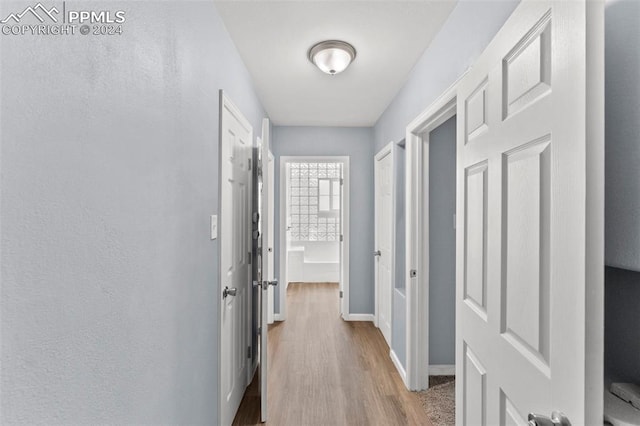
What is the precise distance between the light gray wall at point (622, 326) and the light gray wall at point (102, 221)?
1377 millimetres

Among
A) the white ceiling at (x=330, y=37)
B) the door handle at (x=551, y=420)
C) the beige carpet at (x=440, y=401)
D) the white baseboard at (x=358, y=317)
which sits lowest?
the beige carpet at (x=440, y=401)

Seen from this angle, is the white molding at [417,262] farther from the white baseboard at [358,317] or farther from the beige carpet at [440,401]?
the white baseboard at [358,317]

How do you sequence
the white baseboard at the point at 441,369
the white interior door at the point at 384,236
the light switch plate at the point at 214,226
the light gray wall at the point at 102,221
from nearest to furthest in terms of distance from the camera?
the light gray wall at the point at 102,221
the light switch plate at the point at 214,226
the white baseboard at the point at 441,369
the white interior door at the point at 384,236

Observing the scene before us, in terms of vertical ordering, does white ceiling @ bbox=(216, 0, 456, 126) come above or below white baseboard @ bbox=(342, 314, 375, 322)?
above

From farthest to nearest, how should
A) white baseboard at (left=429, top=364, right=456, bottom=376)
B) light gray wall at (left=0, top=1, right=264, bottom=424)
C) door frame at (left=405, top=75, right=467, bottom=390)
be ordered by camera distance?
white baseboard at (left=429, top=364, right=456, bottom=376) < door frame at (left=405, top=75, right=467, bottom=390) < light gray wall at (left=0, top=1, right=264, bottom=424)

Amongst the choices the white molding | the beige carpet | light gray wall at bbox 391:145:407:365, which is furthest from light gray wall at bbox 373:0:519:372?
the beige carpet

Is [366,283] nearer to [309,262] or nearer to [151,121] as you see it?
[309,262]

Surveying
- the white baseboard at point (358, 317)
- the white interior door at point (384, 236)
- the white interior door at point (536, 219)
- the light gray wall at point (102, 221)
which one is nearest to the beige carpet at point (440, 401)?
the white interior door at point (384, 236)

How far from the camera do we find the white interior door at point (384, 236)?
345 centimetres

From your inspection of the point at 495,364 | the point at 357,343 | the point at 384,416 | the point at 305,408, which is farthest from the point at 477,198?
the point at 357,343

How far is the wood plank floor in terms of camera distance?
2248 millimetres

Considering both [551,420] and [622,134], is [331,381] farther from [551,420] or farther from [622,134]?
[622,134]

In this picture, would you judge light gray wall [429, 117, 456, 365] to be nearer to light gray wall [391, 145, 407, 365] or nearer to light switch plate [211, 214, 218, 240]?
light gray wall [391, 145, 407, 365]

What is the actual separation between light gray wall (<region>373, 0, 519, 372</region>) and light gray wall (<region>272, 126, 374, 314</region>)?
1.10 m
